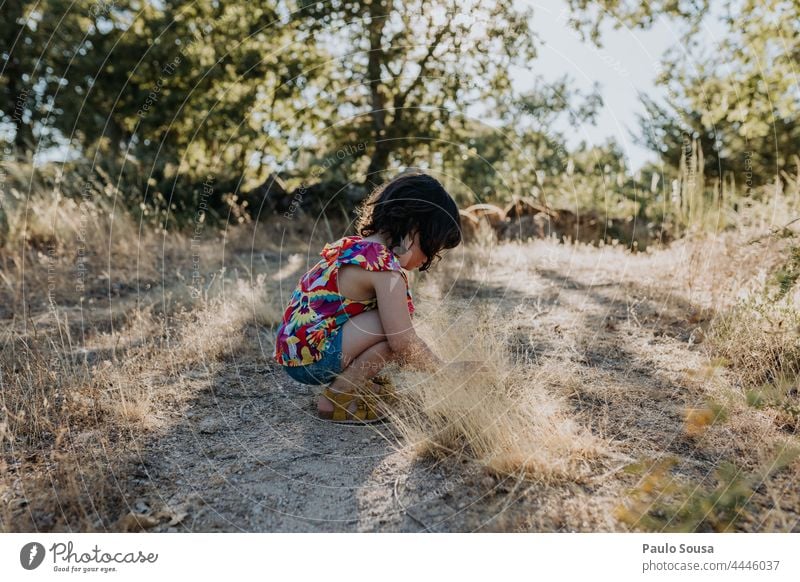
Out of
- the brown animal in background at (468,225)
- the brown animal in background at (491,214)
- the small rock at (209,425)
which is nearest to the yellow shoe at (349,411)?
the small rock at (209,425)

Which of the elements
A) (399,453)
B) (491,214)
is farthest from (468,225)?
→ (399,453)

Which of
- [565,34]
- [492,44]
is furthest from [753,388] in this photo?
[492,44]

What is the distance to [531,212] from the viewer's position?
869 centimetres

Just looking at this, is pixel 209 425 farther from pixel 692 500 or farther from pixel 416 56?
pixel 416 56

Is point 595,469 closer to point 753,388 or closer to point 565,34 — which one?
point 753,388

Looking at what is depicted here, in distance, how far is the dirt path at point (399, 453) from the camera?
7.84 ft

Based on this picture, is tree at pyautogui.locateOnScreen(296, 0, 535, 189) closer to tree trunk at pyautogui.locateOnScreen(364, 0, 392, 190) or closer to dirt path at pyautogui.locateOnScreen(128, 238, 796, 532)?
tree trunk at pyautogui.locateOnScreen(364, 0, 392, 190)

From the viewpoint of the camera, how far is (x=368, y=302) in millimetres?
3311

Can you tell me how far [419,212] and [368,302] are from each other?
540 millimetres

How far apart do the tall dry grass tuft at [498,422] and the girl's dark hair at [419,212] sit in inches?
26.5

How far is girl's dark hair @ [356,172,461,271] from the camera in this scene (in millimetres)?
3201

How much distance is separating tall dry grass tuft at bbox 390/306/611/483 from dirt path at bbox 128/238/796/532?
78 mm

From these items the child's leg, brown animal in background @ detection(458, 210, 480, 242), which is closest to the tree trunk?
brown animal in background @ detection(458, 210, 480, 242)
